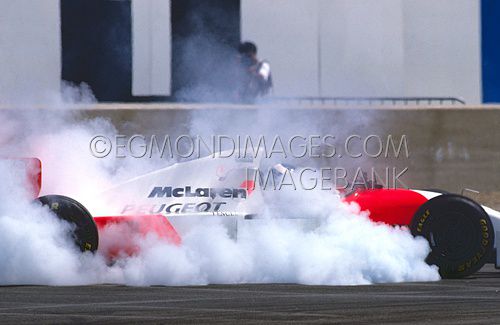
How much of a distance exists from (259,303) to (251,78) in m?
7.29

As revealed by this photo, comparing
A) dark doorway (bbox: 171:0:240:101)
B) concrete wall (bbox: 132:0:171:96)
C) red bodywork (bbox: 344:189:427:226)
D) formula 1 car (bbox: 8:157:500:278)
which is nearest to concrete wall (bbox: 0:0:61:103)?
concrete wall (bbox: 132:0:171:96)

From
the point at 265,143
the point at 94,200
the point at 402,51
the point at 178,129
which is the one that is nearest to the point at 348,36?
the point at 402,51

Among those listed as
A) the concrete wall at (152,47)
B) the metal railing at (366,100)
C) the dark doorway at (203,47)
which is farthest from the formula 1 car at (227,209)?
the concrete wall at (152,47)

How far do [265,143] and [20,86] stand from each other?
765 centimetres

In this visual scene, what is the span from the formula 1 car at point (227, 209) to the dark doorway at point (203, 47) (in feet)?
11.0

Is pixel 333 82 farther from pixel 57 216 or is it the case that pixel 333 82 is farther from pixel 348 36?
pixel 57 216

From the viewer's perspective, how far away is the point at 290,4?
23938mm

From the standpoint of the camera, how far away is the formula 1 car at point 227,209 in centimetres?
1320

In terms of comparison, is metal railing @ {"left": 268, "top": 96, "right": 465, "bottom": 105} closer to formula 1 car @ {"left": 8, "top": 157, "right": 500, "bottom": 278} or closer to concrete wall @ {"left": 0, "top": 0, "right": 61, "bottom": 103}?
concrete wall @ {"left": 0, "top": 0, "right": 61, "bottom": 103}

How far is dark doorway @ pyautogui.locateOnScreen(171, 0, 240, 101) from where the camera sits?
56.6 feet

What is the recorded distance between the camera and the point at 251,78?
17.6m

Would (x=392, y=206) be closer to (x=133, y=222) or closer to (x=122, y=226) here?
(x=133, y=222)

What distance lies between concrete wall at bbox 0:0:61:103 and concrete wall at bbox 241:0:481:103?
307 centimetres

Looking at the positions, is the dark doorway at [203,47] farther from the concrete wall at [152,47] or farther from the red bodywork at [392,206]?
the red bodywork at [392,206]
